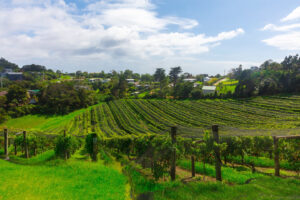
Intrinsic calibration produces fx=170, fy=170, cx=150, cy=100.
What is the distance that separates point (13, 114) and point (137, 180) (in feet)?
237

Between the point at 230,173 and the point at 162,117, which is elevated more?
the point at 230,173

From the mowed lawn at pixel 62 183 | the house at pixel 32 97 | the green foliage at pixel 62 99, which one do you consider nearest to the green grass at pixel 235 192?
the mowed lawn at pixel 62 183

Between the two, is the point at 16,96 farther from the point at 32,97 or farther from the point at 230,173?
the point at 230,173

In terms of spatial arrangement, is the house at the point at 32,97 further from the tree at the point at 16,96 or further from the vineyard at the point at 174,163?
the vineyard at the point at 174,163

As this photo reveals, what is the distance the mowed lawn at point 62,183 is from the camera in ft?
26.5

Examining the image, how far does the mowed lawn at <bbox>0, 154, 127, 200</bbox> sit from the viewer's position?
8086mm

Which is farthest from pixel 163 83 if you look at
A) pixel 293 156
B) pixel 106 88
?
pixel 293 156

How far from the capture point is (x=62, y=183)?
378 inches

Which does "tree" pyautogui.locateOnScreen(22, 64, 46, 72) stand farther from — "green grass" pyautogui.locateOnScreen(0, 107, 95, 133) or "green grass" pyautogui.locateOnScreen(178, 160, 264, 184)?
"green grass" pyautogui.locateOnScreen(178, 160, 264, 184)

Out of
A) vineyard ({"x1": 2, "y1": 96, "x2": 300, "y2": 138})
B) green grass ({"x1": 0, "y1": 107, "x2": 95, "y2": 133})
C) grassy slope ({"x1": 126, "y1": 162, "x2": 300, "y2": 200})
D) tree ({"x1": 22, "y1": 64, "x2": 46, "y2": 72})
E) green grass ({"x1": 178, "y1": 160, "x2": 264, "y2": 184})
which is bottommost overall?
green grass ({"x1": 0, "y1": 107, "x2": 95, "y2": 133})

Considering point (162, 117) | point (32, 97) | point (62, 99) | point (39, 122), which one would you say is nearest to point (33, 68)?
point (32, 97)

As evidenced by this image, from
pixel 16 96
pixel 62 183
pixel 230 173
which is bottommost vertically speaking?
pixel 230 173

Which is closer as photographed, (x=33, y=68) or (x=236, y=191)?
(x=236, y=191)

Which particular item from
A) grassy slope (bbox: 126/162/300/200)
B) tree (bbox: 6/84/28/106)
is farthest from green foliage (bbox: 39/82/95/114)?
grassy slope (bbox: 126/162/300/200)
